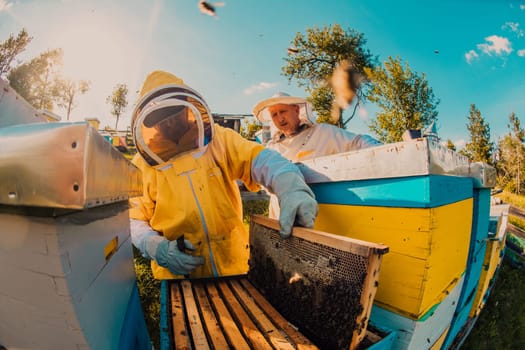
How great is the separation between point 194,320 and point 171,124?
4.12 ft

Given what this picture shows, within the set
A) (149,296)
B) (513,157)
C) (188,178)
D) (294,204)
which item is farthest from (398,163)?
(513,157)

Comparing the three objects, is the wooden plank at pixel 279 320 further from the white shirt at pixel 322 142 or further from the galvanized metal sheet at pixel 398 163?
the white shirt at pixel 322 142

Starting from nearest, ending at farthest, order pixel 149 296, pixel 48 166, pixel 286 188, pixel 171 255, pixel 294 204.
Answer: pixel 48 166 < pixel 294 204 < pixel 286 188 < pixel 171 255 < pixel 149 296

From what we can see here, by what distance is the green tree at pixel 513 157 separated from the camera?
35812 millimetres

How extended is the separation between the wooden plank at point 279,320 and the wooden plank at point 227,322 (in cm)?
18

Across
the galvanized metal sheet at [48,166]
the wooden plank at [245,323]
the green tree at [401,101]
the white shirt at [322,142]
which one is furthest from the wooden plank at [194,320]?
the green tree at [401,101]

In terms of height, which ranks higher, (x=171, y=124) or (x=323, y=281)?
(x=171, y=124)

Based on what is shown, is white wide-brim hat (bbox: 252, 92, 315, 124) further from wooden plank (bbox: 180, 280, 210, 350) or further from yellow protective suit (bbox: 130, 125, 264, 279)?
wooden plank (bbox: 180, 280, 210, 350)

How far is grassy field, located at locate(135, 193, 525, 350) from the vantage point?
8.27ft

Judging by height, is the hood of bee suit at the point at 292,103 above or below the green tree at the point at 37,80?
below

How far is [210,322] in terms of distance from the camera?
1.21 metres

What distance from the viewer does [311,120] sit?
3191 mm

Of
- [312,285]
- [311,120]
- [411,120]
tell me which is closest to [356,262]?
[312,285]

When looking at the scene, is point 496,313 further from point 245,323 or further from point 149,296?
point 149,296
